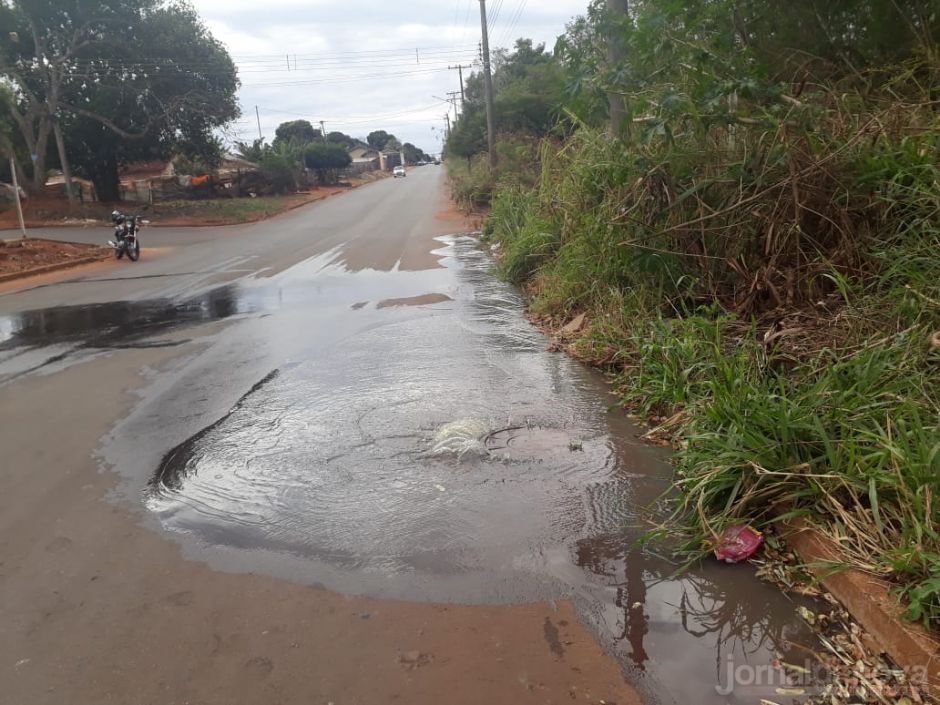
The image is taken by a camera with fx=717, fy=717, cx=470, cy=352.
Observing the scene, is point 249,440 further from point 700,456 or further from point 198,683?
point 700,456

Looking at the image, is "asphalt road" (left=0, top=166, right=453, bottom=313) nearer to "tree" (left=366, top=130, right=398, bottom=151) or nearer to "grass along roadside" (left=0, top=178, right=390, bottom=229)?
"grass along roadside" (left=0, top=178, right=390, bottom=229)

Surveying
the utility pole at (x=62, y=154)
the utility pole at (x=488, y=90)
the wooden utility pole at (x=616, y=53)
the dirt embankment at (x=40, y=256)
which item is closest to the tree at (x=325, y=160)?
the utility pole at (x=62, y=154)

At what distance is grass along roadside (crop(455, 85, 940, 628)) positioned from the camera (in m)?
3.52

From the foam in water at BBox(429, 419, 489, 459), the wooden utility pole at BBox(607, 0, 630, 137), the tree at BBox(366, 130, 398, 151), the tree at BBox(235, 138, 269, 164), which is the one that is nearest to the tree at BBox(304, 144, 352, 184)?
the tree at BBox(235, 138, 269, 164)

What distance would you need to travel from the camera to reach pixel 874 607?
9.69 ft

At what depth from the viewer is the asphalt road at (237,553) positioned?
2869 millimetres

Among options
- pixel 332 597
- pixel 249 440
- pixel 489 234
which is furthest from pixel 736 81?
pixel 489 234

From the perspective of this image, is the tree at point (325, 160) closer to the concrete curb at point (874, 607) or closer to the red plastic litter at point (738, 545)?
the red plastic litter at point (738, 545)

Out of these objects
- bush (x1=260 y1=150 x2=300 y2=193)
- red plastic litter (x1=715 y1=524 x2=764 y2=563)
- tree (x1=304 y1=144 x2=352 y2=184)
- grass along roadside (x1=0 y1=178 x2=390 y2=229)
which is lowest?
red plastic litter (x1=715 y1=524 x2=764 y2=563)

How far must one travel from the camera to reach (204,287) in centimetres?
1379

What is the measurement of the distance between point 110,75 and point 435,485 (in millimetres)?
35543

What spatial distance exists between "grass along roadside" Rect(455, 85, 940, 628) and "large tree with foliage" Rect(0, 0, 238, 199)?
30.3 m

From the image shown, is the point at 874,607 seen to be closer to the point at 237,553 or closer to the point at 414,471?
the point at 414,471

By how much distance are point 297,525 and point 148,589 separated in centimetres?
85
